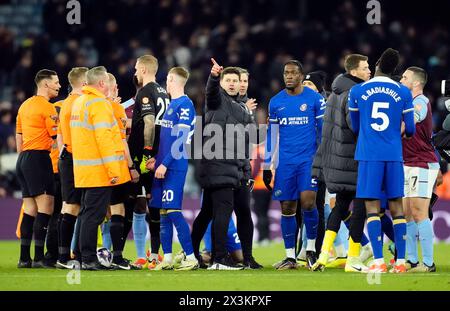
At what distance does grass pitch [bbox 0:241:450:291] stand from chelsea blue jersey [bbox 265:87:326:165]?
4.63ft

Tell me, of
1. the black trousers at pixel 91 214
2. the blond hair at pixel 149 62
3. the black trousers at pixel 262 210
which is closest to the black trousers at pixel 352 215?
the black trousers at pixel 91 214

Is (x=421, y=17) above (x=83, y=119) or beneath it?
above

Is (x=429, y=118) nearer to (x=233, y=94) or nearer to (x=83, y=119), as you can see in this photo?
(x=233, y=94)

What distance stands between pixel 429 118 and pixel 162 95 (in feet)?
10.5

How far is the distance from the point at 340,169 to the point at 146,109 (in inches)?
94.9

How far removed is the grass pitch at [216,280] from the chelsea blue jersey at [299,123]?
1.41 m

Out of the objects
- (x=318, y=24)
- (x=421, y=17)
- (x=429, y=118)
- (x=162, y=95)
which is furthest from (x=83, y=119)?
(x=421, y=17)

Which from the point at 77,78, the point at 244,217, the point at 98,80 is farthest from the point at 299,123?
the point at 77,78

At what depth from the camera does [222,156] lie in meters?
12.8

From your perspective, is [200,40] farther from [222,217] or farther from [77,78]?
[222,217]

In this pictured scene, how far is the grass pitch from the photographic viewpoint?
35.1 ft

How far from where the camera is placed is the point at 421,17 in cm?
2734

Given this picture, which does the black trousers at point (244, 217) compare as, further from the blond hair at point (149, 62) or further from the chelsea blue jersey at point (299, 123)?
the blond hair at point (149, 62)

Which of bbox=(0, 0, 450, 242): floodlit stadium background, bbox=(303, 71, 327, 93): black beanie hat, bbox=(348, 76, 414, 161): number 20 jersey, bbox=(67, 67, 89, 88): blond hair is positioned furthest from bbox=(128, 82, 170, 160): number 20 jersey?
bbox=(0, 0, 450, 242): floodlit stadium background
